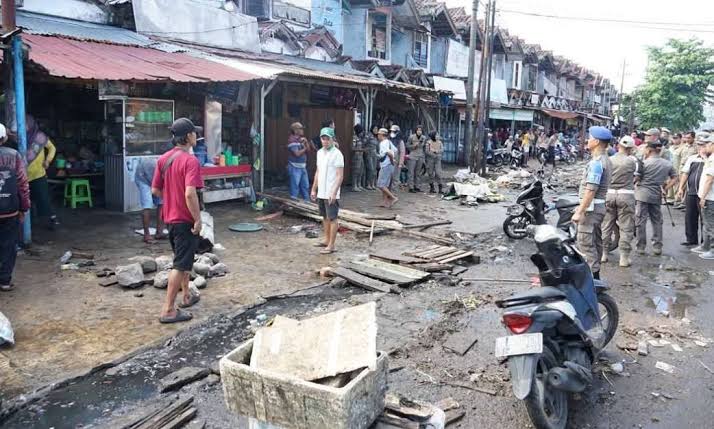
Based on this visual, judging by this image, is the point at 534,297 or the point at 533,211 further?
the point at 533,211

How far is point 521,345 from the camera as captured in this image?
138 inches

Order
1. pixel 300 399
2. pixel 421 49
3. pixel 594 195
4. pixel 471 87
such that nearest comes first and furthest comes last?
pixel 300 399
pixel 594 195
pixel 471 87
pixel 421 49

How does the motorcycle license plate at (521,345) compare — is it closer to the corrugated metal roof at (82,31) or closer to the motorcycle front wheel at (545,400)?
the motorcycle front wheel at (545,400)

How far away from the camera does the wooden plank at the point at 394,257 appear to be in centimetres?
755

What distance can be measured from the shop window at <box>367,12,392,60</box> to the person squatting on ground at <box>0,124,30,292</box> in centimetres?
1584

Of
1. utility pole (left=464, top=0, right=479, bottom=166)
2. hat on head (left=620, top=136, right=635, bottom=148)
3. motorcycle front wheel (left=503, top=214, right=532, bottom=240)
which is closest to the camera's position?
hat on head (left=620, top=136, right=635, bottom=148)

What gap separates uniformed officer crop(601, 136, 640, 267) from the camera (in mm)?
7707

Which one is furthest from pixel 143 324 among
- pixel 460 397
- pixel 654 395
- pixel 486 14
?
pixel 486 14

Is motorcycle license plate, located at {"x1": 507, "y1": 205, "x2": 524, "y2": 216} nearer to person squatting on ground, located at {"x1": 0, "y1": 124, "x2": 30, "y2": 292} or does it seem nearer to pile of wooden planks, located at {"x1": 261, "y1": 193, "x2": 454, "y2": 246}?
pile of wooden planks, located at {"x1": 261, "y1": 193, "x2": 454, "y2": 246}

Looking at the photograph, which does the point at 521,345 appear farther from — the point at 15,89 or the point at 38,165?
the point at 38,165

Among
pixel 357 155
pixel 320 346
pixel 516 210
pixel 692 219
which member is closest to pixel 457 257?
pixel 516 210

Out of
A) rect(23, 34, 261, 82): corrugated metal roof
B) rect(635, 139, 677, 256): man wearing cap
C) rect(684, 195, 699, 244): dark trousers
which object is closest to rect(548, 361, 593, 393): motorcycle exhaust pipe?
rect(635, 139, 677, 256): man wearing cap

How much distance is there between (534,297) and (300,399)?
195 centimetres

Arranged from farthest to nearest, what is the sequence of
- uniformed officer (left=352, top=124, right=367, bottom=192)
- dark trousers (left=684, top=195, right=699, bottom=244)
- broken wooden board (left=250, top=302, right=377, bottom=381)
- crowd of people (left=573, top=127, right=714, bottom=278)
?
uniformed officer (left=352, top=124, right=367, bottom=192) < dark trousers (left=684, top=195, right=699, bottom=244) < crowd of people (left=573, top=127, right=714, bottom=278) < broken wooden board (left=250, top=302, right=377, bottom=381)
